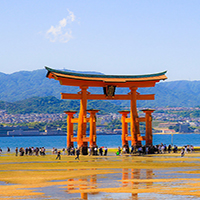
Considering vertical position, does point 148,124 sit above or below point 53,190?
above

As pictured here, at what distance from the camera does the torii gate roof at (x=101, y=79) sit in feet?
192

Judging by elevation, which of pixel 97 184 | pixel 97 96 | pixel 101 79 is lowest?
pixel 97 184

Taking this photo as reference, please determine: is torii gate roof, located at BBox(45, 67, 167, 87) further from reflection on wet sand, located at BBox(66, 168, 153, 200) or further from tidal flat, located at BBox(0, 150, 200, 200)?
reflection on wet sand, located at BBox(66, 168, 153, 200)

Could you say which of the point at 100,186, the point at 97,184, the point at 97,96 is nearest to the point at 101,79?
the point at 97,96

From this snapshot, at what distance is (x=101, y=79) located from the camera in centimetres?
6141

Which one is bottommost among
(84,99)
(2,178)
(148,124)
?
(2,178)

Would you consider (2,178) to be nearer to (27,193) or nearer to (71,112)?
(27,193)

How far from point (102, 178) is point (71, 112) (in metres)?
36.5

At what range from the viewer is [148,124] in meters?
61.3

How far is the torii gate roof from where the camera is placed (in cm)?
5862

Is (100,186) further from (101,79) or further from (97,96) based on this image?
(97,96)

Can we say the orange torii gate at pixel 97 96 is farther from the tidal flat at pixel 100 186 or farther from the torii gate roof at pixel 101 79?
the tidal flat at pixel 100 186

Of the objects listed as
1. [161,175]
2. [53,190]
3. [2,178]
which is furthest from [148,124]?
[53,190]

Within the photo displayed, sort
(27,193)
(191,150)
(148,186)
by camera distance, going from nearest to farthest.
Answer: (27,193) < (148,186) < (191,150)
